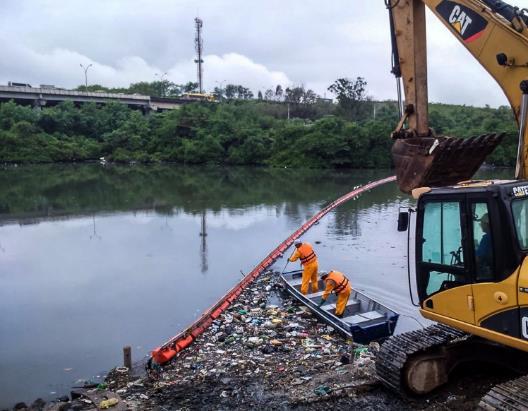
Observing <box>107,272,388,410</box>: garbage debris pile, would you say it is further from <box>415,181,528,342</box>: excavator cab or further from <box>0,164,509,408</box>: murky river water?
<box>415,181,528,342</box>: excavator cab

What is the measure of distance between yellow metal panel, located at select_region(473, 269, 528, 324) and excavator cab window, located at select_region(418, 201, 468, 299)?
230 mm

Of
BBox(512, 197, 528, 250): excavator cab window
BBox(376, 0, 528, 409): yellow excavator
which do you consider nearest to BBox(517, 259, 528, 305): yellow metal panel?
BBox(376, 0, 528, 409): yellow excavator

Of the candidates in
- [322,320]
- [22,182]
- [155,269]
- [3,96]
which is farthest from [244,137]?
[322,320]

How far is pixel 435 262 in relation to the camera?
6.26 metres

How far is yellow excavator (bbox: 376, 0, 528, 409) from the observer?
5.45m

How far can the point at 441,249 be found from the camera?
6.16 metres

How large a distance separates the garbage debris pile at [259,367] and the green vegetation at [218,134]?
1844 inches

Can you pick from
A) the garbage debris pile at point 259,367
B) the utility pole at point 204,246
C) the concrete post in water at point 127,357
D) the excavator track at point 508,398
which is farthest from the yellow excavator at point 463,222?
the utility pole at point 204,246

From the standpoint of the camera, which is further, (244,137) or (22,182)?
(244,137)

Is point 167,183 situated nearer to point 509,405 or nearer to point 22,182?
point 22,182

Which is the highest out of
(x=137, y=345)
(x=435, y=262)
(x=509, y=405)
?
(x=435, y=262)

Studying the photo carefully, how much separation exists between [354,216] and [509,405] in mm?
22841

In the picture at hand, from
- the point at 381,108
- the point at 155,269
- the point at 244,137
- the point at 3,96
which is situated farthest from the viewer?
the point at 381,108

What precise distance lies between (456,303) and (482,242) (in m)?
0.77
